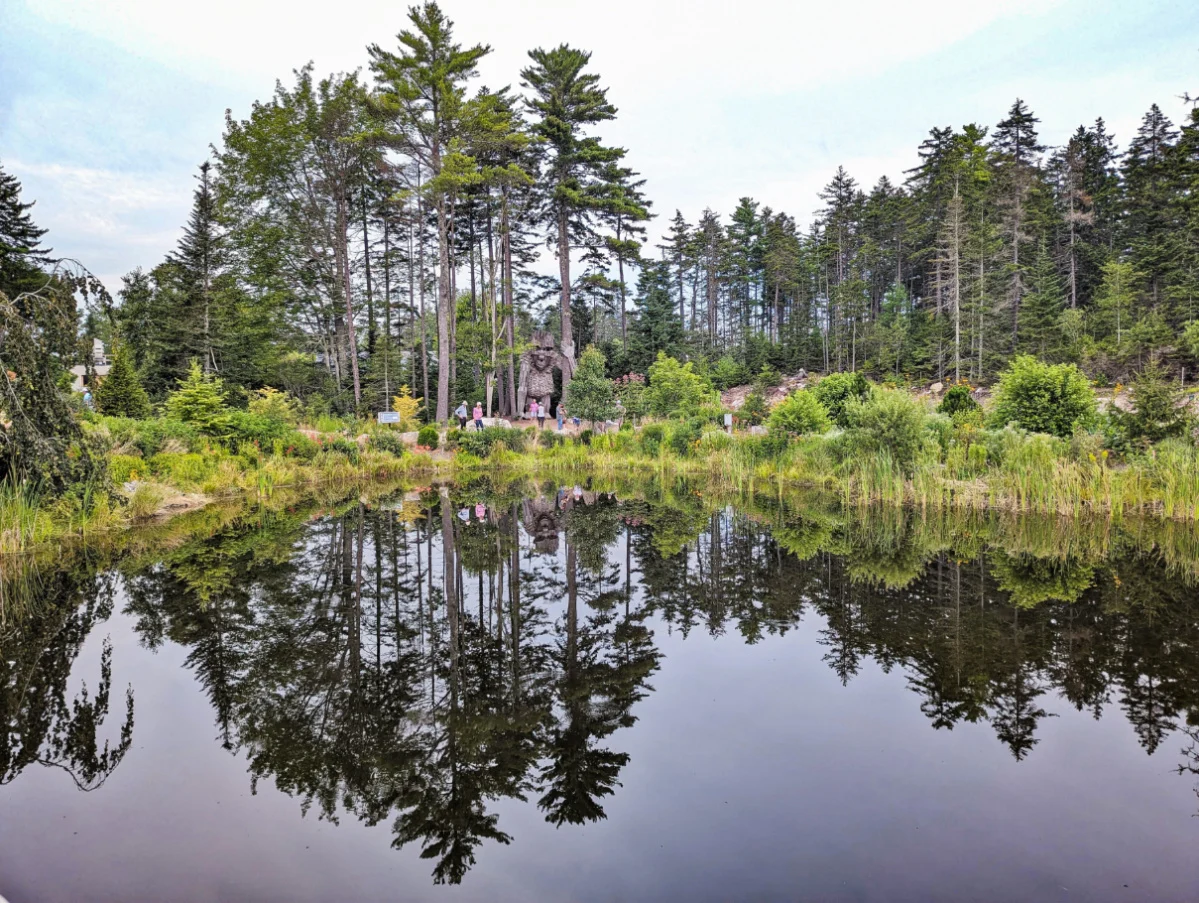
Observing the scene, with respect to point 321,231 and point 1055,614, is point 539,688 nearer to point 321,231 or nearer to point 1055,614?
point 1055,614

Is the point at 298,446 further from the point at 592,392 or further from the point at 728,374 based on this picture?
the point at 728,374

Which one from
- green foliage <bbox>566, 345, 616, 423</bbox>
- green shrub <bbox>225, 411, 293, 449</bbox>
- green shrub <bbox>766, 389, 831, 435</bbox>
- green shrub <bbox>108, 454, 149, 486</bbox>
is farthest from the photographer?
green foliage <bbox>566, 345, 616, 423</bbox>

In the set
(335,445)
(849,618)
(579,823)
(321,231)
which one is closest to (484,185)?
(321,231)

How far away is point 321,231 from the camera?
90.5 feet

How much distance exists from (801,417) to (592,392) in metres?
7.61

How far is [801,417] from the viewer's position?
15.9 metres

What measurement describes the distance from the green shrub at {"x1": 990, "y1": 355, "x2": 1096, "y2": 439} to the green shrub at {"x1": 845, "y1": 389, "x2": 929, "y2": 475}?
5.80ft

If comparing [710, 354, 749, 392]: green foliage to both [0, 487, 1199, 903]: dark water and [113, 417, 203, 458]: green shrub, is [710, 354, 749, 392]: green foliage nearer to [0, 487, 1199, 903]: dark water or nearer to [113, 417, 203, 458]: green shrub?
[113, 417, 203, 458]: green shrub

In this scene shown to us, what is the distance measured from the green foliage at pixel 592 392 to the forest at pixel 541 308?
0.10 m

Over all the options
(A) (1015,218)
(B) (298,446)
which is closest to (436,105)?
(B) (298,446)

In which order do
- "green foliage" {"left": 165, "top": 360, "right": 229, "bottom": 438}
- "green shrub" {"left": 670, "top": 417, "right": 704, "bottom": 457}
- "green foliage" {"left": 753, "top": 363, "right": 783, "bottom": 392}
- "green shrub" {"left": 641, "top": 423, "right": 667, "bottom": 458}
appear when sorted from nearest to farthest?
"green foliage" {"left": 165, "top": 360, "right": 229, "bottom": 438} < "green shrub" {"left": 670, "top": 417, "right": 704, "bottom": 457} < "green shrub" {"left": 641, "top": 423, "right": 667, "bottom": 458} < "green foliage" {"left": 753, "top": 363, "right": 783, "bottom": 392}

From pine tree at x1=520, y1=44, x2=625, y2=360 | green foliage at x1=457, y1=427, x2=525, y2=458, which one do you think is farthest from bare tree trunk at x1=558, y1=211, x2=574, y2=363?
green foliage at x1=457, y1=427, x2=525, y2=458

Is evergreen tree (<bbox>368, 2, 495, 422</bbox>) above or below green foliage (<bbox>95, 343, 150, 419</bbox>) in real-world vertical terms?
above

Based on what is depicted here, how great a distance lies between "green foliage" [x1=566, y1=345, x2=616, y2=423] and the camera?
21.2 m
